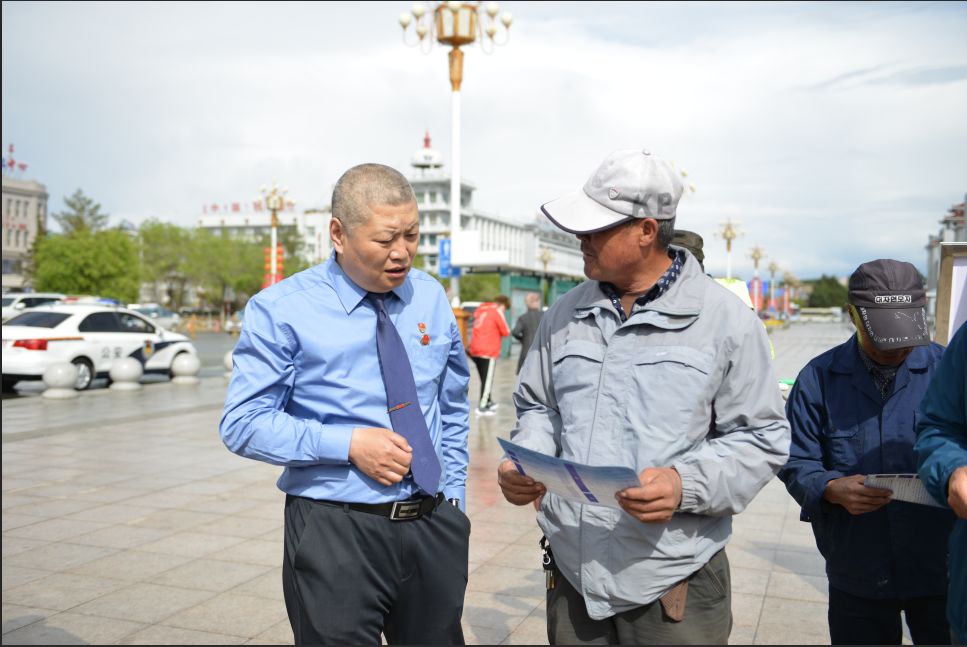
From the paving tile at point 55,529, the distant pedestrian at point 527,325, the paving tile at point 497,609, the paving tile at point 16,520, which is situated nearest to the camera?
the paving tile at point 497,609

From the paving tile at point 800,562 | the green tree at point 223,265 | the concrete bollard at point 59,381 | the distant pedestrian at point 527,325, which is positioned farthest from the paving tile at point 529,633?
the green tree at point 223,265

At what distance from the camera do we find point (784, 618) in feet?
15.6

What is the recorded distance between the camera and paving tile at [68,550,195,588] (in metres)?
5.38

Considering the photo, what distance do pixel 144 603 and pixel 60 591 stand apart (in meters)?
0.58

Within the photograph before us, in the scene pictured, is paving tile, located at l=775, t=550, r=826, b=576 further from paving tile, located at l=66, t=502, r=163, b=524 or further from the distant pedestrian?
the distant pedestrian

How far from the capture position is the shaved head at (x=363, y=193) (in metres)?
2.56

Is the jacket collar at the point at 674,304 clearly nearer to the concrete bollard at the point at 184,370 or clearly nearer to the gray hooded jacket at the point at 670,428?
the gray hooded jacket at the point at 670,428

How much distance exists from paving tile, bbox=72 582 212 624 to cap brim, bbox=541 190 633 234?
3420 millimetres

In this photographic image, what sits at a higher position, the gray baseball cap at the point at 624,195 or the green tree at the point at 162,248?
the green tree at the point at 162,248

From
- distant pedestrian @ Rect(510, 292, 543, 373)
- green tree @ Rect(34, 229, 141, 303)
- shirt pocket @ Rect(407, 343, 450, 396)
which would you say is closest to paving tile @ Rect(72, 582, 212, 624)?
shirt pocket @ Rect(407, 343, 450, 396)

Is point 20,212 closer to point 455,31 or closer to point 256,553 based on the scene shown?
point 455,31

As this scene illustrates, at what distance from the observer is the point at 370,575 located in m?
2.54

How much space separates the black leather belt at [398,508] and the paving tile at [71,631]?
247 cm

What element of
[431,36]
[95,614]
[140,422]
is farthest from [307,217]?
[95,614]
